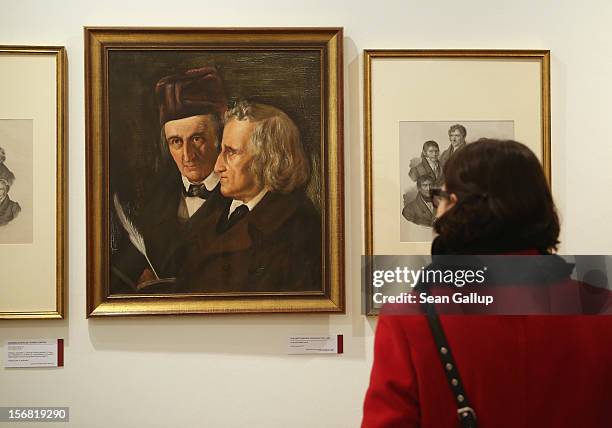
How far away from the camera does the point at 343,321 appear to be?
2.33 metres

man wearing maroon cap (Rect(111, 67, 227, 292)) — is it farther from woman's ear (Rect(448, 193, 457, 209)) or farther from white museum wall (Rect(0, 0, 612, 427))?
woman's ear (Rect(448, 193, 457, 209))

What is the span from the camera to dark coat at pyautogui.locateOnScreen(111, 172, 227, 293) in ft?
7.46

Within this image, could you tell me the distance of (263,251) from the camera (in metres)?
2.29

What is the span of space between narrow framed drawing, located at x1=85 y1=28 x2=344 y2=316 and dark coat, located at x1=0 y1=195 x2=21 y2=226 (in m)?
0.30

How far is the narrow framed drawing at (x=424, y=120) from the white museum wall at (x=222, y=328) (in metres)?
0.05

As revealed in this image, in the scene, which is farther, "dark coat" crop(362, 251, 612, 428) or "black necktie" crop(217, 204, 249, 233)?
"black necktie" crop(217, 204, 249, 233)

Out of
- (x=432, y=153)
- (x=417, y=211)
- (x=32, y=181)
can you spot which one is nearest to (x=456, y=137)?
(x=432, y=153)

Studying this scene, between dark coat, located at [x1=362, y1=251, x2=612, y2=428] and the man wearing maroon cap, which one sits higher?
the man wearing maroon cap

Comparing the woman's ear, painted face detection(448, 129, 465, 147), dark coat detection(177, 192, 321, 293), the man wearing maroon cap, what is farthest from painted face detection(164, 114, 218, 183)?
the woman's ear

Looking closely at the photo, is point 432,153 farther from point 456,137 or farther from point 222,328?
point 222,328

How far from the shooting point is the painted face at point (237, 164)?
2289 mm

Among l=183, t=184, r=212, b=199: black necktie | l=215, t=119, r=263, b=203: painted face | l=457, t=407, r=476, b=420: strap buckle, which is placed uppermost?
l=215, t=119, r=263, b=203: painted face

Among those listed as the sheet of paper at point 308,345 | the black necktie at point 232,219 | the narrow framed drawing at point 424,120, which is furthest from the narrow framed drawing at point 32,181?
the narrow framed drawing at point 424,120

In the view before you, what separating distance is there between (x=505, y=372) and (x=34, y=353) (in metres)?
1.85
